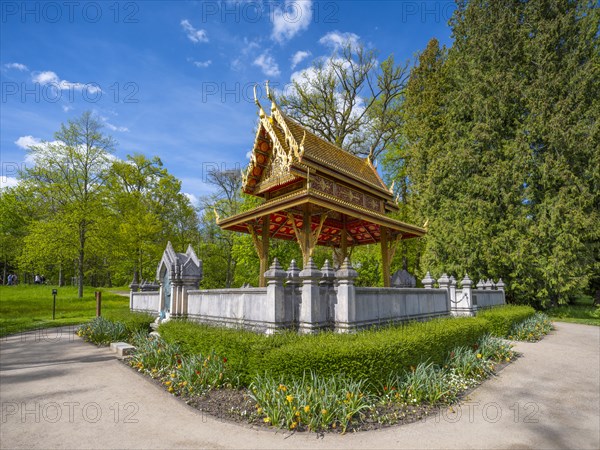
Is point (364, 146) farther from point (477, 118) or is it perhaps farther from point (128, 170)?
point (128, 170)

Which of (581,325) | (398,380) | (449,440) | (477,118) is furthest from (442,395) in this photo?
(477,118)

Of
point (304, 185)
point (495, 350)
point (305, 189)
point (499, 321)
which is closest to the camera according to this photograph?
point (495, 350)

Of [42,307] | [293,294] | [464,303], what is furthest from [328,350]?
[42,307]

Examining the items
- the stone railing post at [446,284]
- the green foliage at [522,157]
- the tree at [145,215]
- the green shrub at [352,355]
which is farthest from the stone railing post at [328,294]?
the tree at [145,215]

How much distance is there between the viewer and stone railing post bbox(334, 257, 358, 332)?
785 centimetres

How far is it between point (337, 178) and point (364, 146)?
19.3 meters

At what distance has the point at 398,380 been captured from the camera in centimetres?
678

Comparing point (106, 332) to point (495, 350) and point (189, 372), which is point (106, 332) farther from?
point (495, 350)

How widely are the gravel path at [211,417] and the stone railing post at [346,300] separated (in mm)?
2602

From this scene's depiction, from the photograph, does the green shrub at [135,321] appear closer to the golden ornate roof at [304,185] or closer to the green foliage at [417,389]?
the golden ornate roof at [304,185]

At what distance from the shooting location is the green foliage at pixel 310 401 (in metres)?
5.39

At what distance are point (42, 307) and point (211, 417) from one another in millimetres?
24849

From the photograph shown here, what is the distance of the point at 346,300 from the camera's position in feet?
25.9

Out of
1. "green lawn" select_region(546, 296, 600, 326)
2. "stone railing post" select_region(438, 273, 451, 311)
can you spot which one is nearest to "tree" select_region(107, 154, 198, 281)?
"stone railing post" select_region(438, 273, 451, 311)
